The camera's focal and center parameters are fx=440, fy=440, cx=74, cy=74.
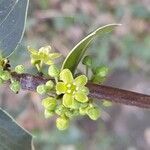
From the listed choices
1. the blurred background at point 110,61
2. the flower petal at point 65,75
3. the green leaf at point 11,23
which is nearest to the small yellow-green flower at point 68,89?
the flower petal at point 65,75

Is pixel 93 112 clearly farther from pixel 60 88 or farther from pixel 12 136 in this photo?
pixel 12 136

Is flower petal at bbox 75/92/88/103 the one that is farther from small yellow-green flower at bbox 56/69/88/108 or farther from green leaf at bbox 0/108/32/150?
green leaf at bbox 0/108/32/150

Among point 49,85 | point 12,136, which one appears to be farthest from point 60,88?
point 12,136

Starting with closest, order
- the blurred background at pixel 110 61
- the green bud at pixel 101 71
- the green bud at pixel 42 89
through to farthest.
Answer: the green bud at pixel 42 89, the green bud at pixel 101 71, the blurred background at pixel 110 61

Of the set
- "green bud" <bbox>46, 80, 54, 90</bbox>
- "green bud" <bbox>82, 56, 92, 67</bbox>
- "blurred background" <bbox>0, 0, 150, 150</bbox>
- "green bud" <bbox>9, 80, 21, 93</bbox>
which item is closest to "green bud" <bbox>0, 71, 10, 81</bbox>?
"green bud" <bbox>9, 80, 21, 93</bbox>

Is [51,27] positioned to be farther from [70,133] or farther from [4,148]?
[4,148]

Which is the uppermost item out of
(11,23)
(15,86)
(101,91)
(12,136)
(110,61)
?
(11,23)

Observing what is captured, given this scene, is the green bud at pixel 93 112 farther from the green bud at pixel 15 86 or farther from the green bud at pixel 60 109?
the green bud at pixel 15 86
